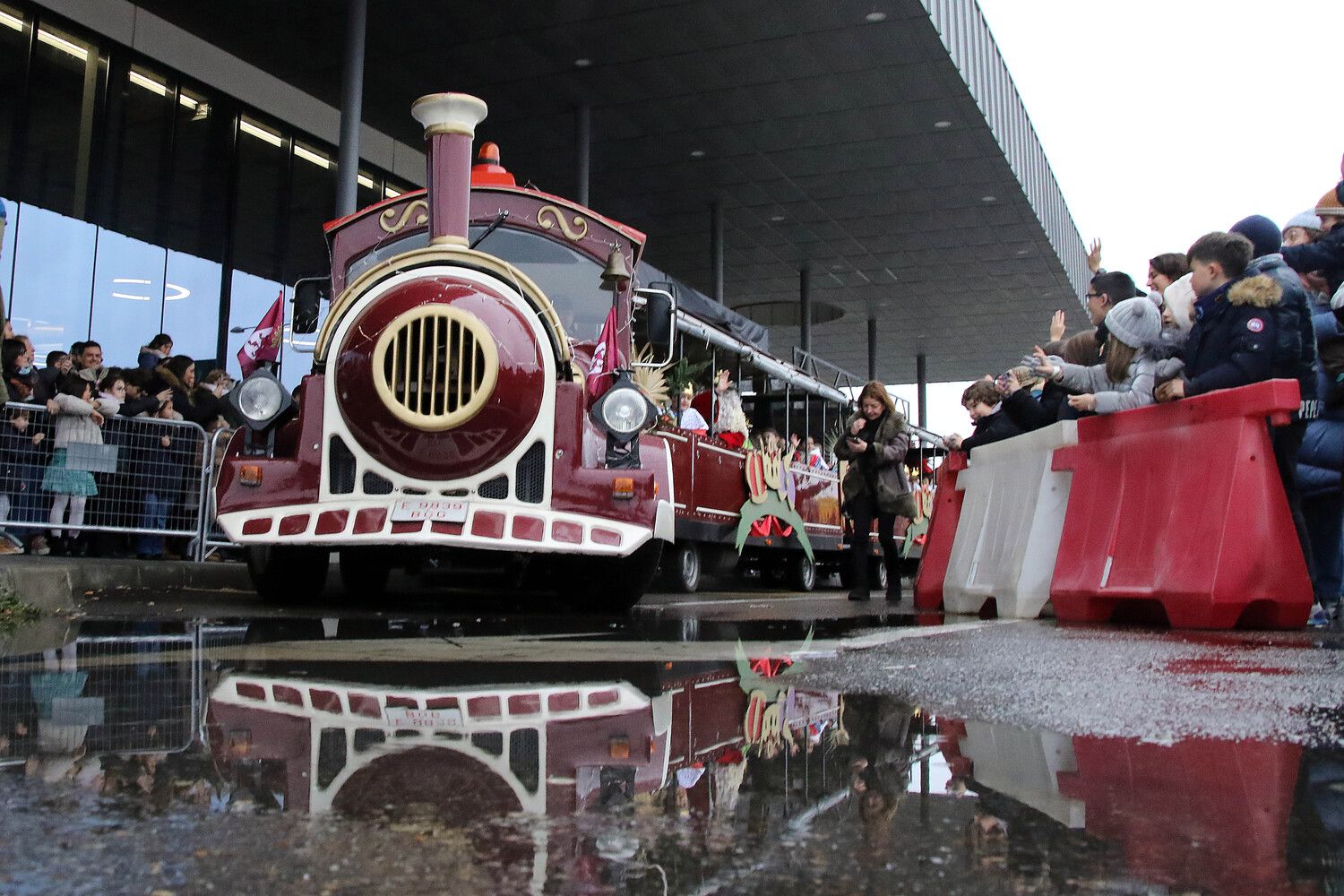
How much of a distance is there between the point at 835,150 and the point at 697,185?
2759 millimetres

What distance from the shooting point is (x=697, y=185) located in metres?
21.0

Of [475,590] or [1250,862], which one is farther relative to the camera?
[475,590]

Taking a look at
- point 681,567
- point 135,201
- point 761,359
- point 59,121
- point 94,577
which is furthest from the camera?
point 135,201

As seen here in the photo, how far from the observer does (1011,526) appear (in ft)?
24.0

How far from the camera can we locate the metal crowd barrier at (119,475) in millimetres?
8961

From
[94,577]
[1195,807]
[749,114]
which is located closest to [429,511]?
[94,577]

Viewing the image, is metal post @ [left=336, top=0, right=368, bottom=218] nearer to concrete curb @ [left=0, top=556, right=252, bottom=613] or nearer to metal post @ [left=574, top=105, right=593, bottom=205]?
metal post @ [left=574, top=105, right=593, bottom=205]

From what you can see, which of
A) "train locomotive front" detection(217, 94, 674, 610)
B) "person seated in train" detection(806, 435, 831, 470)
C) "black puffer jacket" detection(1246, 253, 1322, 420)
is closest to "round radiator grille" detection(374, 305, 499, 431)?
"train locomotive front" detection(217, 94, 674, 610)

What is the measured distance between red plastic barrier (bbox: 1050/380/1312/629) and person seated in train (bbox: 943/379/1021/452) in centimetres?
173

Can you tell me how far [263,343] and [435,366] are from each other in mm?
1870

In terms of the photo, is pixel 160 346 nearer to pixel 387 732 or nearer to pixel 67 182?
pixel 67 182

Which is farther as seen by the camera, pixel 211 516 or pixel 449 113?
pixel 211 516

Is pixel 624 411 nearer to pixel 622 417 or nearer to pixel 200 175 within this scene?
pixel 622 417

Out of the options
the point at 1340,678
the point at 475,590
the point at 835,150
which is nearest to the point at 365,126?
the point at 835,150
